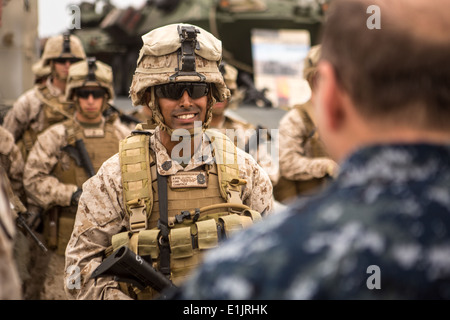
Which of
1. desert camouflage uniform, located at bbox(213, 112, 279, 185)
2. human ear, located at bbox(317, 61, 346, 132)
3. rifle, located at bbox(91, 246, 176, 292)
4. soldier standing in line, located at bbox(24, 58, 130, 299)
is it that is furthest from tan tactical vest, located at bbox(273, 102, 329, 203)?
human ear, located at bbox(317, 61, 346, 132)

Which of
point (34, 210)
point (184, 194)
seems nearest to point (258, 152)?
point (34, 210)

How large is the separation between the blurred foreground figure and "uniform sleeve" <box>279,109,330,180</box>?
17.2ft

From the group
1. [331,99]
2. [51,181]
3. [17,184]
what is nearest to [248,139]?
[51,181]

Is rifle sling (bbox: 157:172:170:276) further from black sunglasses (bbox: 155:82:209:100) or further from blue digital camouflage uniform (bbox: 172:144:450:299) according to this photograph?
blue digital camouflage uniform (bbox: 172:144:450:299)

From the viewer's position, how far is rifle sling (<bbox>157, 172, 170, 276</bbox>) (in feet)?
10.5

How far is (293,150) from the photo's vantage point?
6.60 metres

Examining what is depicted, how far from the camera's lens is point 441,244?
3.89 feet

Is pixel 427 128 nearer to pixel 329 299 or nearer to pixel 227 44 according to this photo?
pixel 329 299

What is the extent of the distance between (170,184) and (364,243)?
7.52 feet

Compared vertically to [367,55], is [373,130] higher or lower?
lower

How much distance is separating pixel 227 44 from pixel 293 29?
1.70 m

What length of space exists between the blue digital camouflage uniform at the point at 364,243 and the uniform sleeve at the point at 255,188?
88.8 inches

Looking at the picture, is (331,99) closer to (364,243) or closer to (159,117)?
(364,243)

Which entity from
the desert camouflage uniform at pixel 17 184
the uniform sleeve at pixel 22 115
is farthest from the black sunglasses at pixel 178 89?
the uniform sleeve at pixel 22 115
